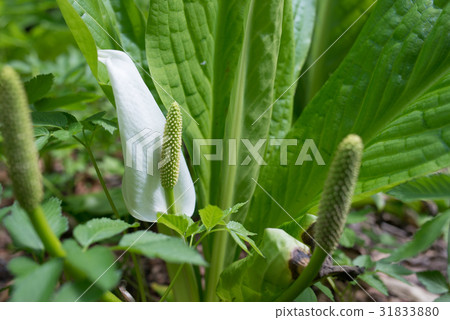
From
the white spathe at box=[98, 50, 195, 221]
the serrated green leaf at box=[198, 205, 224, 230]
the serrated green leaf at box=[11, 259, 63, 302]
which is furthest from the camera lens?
the white spathe at box=[98, 50, 195, 221]

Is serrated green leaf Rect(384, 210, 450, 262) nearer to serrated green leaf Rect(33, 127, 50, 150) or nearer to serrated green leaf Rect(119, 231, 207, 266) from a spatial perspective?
serrated green leaf Rect(119, 231, 207, 266)

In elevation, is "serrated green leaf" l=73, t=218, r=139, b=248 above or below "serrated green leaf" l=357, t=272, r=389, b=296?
above

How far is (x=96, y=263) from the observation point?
34 centimetres

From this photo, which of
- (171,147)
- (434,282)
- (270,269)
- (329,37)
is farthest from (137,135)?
(329,37)

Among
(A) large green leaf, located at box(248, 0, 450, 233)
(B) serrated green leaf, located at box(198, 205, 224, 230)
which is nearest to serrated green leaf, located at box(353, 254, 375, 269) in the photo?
(A) large green leaf, located at box(248, 0, 450, 233)

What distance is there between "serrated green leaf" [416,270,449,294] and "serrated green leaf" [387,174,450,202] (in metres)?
0.18

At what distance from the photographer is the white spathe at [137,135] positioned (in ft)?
1.97

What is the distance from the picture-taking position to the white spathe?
600 millimetres

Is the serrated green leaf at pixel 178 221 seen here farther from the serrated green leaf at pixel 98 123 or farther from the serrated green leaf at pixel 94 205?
the serrated green leaf at pixel 94 205

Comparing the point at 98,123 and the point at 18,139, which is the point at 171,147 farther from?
the point at 18,139

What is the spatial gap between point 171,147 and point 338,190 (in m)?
0.26
